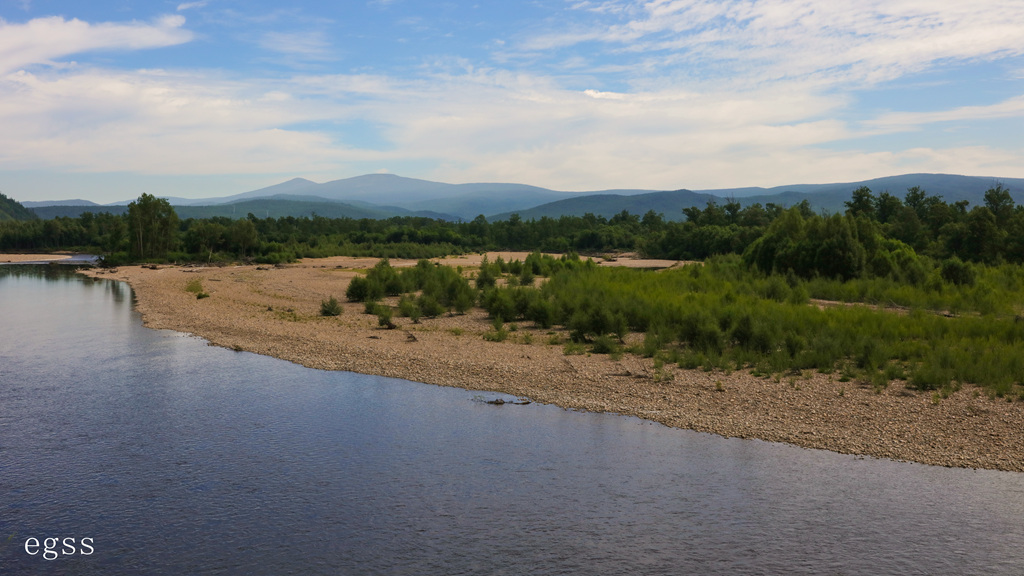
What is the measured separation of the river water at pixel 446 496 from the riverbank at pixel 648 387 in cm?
Answer: 70

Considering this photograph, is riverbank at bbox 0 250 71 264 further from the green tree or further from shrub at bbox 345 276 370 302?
shrub at bbox 345 276 370 302

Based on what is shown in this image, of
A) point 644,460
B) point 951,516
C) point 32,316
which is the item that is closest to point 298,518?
point 644,460

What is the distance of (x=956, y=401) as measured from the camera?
1377 centimetres

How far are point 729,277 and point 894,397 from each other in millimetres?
20632

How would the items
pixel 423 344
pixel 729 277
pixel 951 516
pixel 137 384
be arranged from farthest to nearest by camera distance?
pixel 729 277
pixel 423 344
pixel 137 384
pixel 951 516

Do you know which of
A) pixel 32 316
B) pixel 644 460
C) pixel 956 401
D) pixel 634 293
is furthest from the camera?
pixel 32 316

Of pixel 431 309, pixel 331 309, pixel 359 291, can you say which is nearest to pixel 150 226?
pixel 359 291

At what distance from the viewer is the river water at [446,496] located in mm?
8117

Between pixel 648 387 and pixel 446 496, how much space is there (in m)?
7.01

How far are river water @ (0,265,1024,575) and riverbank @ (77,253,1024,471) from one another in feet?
2.29

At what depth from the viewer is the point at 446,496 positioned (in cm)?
988

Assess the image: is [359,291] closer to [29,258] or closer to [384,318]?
[384,318]

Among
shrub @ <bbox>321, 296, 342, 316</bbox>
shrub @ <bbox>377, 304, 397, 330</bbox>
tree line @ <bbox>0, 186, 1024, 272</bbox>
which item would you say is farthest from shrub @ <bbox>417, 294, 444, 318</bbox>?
tree line @ <bbox>0, 186, 1024, 272</bbox>

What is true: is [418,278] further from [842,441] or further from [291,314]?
[842,441]
